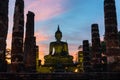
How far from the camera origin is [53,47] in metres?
29.5

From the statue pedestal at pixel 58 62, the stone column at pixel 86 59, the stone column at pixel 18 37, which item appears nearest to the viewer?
the stone column at pixel 18 37

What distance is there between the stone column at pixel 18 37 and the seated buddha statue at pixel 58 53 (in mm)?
11999

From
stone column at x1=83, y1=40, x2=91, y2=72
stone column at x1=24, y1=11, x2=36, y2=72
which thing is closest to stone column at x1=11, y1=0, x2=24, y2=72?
stone column at x1=24, y1=11, x2=36, y2=72

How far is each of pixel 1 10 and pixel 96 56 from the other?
335 inches

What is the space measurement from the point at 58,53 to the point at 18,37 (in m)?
14.5

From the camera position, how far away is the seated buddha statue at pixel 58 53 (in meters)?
26.5

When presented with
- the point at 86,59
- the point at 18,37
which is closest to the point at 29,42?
the point at 18,37

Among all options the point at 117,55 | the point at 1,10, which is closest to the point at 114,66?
the point at 117,55

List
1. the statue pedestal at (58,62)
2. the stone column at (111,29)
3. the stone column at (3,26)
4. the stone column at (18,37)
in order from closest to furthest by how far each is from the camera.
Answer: the stone column at (3,26)
the stone column at (18,37)
the stone column at (111,29)
the statue pedestal at (58,62)

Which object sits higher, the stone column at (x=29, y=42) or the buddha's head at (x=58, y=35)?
the buddha's head at (x=58, y=35)

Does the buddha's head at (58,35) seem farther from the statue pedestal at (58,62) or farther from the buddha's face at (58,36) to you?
the statue pedestal at (58,62)

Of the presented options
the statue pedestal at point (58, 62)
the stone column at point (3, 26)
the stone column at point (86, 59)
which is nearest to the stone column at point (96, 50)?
the stone column at point (86, 59)

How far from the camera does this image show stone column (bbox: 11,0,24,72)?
13.8 meters

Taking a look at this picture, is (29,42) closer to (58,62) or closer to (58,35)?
(58,62)
